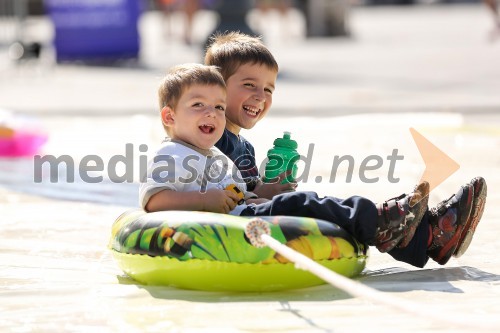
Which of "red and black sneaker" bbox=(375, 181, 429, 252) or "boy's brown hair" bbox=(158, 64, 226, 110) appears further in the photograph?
"boy's brown hair" bbox=(158, 64, 226, 110)

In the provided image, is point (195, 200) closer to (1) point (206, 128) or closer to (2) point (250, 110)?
(1) point (206, 128)

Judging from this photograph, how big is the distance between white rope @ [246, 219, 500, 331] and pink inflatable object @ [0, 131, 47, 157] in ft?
15.3

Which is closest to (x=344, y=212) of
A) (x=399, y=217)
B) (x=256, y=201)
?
(x=399, y=217)

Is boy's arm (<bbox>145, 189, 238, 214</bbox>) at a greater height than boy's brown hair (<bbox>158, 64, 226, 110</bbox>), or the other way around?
boy's brown hair (<bbox>158, 64, 226, 110</bbox>)

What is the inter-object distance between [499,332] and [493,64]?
12046 millimetres

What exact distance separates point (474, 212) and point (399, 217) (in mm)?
388

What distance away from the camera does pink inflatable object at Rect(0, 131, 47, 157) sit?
834 centimetres

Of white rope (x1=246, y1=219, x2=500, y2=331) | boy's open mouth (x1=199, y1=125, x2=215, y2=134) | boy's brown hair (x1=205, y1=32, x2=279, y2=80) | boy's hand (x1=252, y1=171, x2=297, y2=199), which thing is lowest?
white rope (x1=246, y1=219, x2=500, y2=331)

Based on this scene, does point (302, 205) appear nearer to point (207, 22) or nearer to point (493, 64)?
point (493, 64)

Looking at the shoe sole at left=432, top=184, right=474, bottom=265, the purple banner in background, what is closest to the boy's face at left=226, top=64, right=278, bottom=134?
the shoe sole at left=432, top=184, right=474, bottom=265

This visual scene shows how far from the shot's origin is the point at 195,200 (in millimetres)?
4473

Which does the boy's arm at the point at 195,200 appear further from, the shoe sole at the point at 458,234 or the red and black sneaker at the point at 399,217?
the shoe sole at the point at 458,234

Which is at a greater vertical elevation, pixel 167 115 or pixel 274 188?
pixel 167 115

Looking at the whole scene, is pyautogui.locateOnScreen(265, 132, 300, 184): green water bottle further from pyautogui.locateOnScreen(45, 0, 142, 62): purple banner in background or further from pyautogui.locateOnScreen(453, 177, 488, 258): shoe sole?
pyautogui.locateOnScreen(45, 0, 142, 62): purple banner in background
